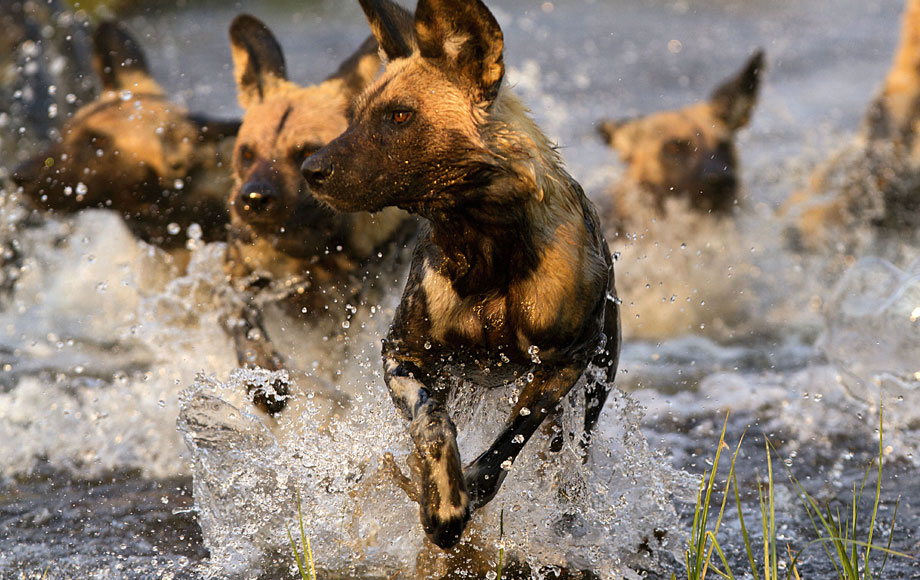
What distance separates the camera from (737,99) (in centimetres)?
693

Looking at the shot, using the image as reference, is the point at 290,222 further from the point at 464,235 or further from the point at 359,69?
the point at 464,235

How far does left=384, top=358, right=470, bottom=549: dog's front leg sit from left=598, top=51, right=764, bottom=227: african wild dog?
186 inches

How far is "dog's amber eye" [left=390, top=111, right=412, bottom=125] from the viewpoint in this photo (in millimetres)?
2584

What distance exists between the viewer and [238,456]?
11.8 ft

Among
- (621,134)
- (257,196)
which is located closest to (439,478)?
(257,196)

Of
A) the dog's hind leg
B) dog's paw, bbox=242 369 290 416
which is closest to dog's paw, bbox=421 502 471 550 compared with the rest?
the dog's hind leg

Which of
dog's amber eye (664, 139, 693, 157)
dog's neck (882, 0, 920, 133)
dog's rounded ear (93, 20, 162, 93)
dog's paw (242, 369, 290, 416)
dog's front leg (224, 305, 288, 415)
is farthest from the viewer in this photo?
dog's neck (882, 0, 920, 133)

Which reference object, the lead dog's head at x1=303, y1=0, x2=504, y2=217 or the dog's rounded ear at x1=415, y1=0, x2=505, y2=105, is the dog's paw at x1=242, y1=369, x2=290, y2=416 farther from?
the dog's rounded ear at x1=415, y1=0, x2=505, y2=105

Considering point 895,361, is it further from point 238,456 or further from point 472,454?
point 238,456

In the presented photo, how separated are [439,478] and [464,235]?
62cm

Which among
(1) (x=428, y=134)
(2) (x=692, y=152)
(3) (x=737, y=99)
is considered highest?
(3) (x=737, y=99)

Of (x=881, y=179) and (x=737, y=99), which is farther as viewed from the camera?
(x=881, y=179)

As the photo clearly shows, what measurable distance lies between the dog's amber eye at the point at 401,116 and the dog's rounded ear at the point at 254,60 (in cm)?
206

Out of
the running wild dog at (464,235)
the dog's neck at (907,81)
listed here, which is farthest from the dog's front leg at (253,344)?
the dog's neck at (907,81)
